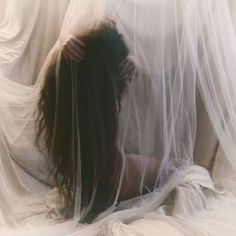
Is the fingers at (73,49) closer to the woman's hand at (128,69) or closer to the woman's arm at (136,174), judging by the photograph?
the woman's hand at (128,69)

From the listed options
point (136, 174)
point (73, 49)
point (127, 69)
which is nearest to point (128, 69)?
point (127, 69)

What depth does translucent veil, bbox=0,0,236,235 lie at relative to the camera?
1.07m

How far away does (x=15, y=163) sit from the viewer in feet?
3.60

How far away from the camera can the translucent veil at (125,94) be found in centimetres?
107

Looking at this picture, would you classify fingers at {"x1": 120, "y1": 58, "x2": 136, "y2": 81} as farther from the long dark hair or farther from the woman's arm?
the woman's arm

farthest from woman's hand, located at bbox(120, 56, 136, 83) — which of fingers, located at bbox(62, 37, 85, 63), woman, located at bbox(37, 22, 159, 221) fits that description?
fingers, located at bbox(62, 37, 85, 63)

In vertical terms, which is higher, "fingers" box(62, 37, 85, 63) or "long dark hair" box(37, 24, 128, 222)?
"fingers" box(62, 37, 85, 63)

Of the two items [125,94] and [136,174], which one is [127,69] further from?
[136,174]

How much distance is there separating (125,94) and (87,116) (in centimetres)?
15

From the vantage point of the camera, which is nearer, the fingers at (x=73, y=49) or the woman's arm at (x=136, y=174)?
the fingers at (x=73, y=49)

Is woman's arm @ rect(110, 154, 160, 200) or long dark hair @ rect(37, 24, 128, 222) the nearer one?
long dark hair @ rect(37, 24, 128, 222)

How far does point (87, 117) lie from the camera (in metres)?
1.07

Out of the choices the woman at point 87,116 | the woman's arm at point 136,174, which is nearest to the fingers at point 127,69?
the woman at point 87,116

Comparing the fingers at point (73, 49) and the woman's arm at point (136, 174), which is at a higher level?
the fingers at point (73, 49)
